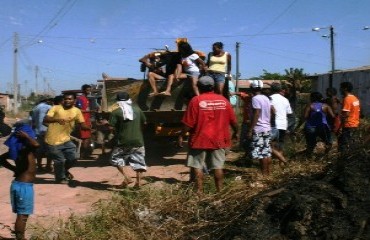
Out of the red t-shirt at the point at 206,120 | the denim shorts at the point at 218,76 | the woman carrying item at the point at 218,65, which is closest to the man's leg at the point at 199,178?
the red t-shirt at the point at 206,120

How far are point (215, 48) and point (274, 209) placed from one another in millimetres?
5175

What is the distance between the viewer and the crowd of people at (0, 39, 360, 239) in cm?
473

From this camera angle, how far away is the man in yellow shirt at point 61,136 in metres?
7.67

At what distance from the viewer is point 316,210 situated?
13.3 feet

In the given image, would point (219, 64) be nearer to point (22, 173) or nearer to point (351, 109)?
point (351, 109)

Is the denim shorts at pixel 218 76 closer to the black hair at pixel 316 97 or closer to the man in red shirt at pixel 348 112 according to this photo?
the black hair at pixel 316 97

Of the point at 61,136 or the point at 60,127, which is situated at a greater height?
the point at 60,127

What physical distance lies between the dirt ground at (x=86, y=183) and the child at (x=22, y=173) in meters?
0.41

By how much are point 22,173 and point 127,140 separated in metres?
2.48

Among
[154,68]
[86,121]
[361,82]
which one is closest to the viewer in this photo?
[154,68]

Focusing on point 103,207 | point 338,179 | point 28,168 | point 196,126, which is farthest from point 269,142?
point 28,168

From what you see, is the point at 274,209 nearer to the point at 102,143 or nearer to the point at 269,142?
the point at 269,142

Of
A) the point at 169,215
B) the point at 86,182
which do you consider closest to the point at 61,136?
the point at 86,182

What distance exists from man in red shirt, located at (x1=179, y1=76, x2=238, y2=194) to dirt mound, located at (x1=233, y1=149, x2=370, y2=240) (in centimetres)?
124
